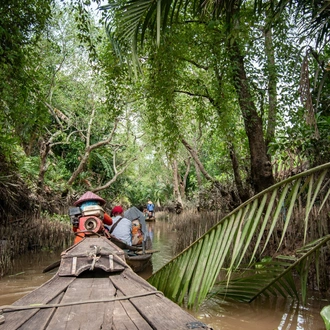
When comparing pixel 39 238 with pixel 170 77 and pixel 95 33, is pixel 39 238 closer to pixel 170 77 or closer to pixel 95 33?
pixel 170 77

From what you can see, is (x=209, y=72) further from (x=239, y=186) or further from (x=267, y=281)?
(x=267, y=281)

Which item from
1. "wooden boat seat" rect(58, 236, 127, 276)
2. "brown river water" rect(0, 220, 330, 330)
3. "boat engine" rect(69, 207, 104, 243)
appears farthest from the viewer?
"boat engine" rect(69, 207, 104, 243)

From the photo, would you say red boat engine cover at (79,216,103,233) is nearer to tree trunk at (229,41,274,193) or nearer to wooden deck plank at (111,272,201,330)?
wooden deck plank at (111,272,201,330)

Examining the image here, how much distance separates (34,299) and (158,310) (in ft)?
3.01

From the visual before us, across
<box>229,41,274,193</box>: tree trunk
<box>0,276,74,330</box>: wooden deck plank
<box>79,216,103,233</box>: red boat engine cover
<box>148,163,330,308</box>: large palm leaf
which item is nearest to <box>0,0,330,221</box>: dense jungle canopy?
<box>229,41,274,193</box>: tree trunk

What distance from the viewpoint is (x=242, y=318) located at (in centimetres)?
465

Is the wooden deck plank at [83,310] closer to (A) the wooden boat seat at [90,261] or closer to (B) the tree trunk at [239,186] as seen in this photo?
(A) the wooden boat seat at [90,261]

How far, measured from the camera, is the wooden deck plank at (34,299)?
6.83 feet

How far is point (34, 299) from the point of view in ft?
8.34

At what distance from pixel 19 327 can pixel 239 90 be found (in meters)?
6.22

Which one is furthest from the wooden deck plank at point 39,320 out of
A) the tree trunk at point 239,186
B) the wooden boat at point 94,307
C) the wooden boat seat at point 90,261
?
the tree trunk at point 239,186

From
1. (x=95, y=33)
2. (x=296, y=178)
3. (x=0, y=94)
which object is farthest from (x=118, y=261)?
(x=95, y=33)

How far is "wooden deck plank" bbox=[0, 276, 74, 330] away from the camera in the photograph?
2082 millimetres

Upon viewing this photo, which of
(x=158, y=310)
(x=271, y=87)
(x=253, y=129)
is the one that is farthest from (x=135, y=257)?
(x=158, y=310)
